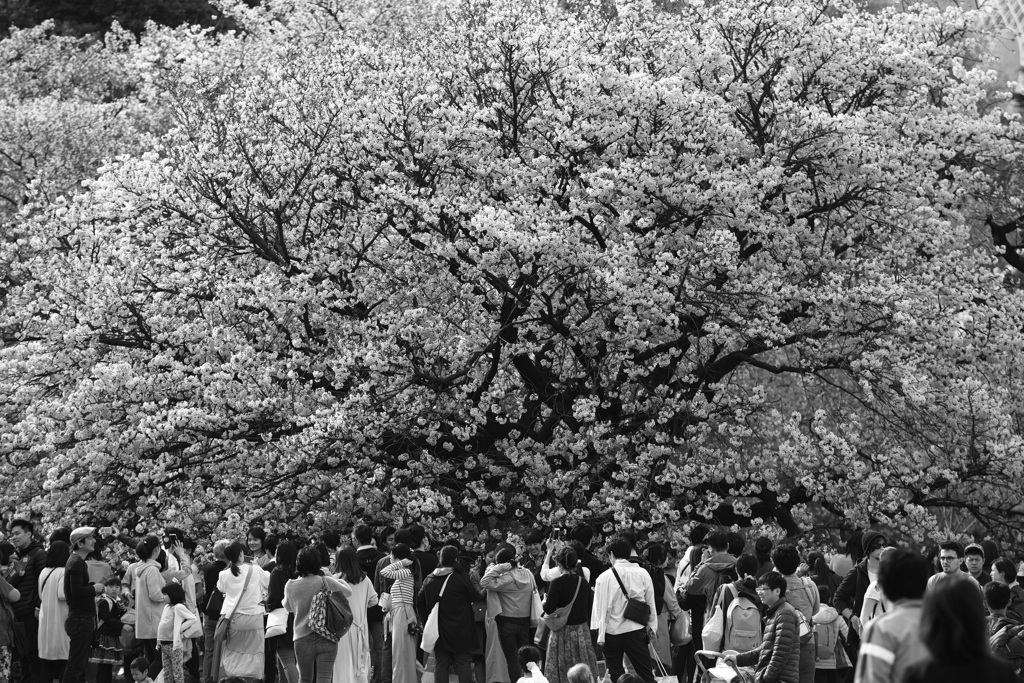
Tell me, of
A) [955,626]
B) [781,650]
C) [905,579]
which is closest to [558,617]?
[781,650]

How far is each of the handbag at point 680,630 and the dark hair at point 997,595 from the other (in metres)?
2.97

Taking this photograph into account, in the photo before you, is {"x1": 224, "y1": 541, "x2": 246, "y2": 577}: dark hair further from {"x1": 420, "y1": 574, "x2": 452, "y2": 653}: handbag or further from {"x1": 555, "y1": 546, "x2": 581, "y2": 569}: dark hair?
{"x1": 555, "y1": 546, "x2": 581, "y2": 569}: dark hair

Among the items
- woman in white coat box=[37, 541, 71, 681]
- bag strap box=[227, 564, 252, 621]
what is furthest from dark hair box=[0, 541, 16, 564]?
bag strap box=[227, 564, 252, 621]

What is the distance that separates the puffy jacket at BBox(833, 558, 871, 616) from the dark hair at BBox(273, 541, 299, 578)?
4192mm

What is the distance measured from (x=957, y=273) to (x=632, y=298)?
4516 millimetres

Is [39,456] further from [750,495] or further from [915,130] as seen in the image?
[915,130]

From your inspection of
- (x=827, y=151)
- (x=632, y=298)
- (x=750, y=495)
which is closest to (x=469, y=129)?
(x=632, y=298)

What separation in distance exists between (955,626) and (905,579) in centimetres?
68

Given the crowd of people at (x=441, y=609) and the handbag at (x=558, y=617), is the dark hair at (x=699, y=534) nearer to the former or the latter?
the crowd of people at (x=441, y=609)

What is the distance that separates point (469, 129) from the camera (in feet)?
47.3

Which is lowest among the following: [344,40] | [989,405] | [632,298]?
[989,405]

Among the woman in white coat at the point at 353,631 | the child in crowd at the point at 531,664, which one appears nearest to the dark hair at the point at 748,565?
the child in crowd at the point at 531,664

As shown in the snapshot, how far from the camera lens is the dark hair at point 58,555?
398 inches

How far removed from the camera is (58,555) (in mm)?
10125
